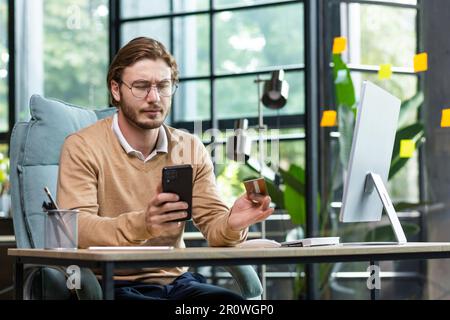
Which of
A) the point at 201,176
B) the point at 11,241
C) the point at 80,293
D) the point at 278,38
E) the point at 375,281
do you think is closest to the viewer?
the point at 80,293

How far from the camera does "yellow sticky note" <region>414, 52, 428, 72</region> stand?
4.66m

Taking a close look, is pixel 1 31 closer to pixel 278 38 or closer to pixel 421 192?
pixel 278 38

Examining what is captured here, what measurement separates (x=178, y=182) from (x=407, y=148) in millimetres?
2799

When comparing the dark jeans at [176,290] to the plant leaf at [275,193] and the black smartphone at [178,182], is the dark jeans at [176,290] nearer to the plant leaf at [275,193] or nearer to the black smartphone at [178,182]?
the black smartphone at [178,182]

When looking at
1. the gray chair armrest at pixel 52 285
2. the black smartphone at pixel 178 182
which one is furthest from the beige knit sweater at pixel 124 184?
the black smartphone at pixel 178 182

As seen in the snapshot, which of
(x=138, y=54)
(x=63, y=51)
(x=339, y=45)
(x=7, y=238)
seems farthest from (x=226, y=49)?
(x=138, y=54)

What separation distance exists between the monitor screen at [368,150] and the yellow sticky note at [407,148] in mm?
2006

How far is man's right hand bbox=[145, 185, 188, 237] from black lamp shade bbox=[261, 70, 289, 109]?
110 inches

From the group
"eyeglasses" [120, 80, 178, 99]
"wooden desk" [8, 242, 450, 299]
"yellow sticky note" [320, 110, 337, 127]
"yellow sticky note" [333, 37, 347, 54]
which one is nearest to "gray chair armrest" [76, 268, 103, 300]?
"wooden desk" [8, 242, 450, 299]

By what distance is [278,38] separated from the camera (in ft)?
17.4

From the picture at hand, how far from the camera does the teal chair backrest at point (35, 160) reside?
112 inches

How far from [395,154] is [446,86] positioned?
A: 46 centimetres

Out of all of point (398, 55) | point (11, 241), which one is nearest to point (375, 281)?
point (11, 241)

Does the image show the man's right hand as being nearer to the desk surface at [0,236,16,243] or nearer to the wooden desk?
the wooden desk
